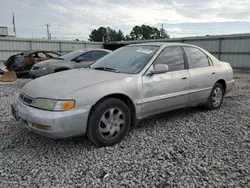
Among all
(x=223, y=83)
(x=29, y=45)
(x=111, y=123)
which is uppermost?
(x=29, y=45)

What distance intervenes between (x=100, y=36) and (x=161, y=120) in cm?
7556

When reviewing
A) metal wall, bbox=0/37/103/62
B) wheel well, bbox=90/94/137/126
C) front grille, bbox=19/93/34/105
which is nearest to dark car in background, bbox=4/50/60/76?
front grille, bbox=19/93/34/105

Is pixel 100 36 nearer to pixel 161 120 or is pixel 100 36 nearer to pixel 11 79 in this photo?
pixel 11 79

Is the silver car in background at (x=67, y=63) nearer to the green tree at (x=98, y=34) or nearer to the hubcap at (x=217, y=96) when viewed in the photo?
the hubcap at (x=217, y=96)

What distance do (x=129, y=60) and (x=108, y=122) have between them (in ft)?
4.12

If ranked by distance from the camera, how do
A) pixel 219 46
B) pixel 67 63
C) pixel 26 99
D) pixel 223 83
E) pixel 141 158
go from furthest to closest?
pixel 219 46
pixel 67 63
pixel 223 83
pixel 26 99
pixel 141 158

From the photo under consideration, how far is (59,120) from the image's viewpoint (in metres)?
2.59

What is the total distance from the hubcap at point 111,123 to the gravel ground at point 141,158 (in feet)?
0.66

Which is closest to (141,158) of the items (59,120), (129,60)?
(59,120)

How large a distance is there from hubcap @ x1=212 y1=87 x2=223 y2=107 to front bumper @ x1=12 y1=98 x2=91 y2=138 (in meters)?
3.12

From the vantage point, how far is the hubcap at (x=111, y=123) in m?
2.96

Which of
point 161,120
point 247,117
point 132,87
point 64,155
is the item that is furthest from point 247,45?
point 64,155

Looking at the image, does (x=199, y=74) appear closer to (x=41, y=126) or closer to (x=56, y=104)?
(x=56, y=104)

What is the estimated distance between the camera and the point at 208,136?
11.2 ft
